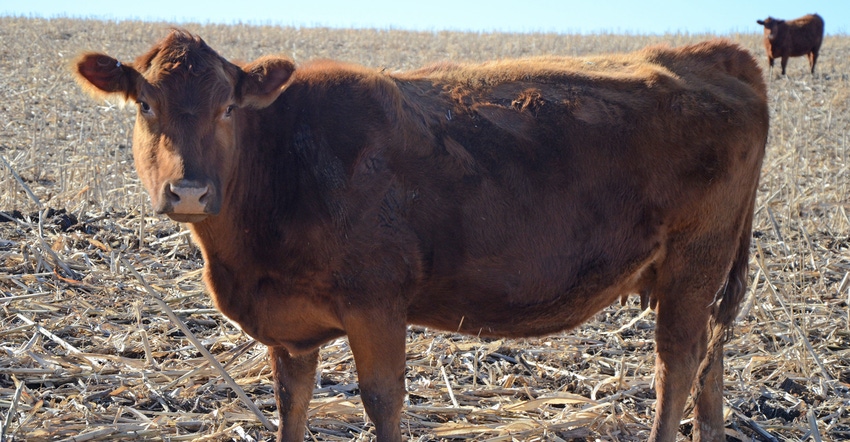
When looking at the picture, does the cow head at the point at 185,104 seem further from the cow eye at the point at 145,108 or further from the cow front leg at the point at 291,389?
the cow front leg at the point at 291,389

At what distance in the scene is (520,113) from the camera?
471cm

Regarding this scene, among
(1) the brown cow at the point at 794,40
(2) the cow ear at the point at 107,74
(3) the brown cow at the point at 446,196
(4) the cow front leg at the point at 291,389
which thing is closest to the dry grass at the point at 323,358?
(2) the cow ear at the point at 107,74

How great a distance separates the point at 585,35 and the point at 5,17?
2845 cm

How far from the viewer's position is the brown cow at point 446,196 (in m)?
4.03

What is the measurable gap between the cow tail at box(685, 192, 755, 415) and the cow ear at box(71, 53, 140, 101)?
3935mm

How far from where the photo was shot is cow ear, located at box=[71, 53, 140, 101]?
4.01 metres

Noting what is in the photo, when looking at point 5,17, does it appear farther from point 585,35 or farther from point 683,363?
point 683,363

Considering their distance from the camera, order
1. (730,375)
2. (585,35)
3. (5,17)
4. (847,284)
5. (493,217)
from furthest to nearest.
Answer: (585,35)
(5,17)
(847,284)
(730,375)
(493,217)

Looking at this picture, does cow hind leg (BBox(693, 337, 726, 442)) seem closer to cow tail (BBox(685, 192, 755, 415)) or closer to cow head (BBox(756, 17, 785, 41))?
cow tail (BBox(685, 192, 755, 415))

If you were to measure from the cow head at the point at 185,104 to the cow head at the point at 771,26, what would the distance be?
88.0ft

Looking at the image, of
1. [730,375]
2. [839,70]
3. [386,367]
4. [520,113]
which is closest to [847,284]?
[730,375]

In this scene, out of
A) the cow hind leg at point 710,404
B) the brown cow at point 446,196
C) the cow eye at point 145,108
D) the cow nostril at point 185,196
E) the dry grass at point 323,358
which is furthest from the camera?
the cow hind leg at point 710,404

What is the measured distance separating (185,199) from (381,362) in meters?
1.35

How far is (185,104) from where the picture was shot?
12.6 feet
